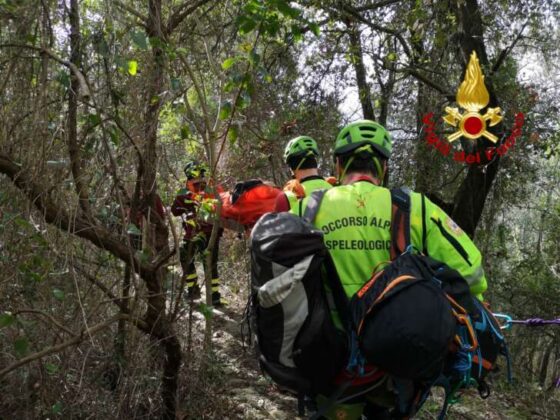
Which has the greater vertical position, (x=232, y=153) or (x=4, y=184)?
(x=232, y=153)

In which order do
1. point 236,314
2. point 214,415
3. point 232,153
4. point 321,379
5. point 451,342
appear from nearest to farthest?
point 451,342 < point 321,379 < point 214,415 < point 232,153 < point 236,314

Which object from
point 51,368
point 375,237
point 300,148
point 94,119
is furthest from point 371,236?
point 300,148

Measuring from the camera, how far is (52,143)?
8.71ft

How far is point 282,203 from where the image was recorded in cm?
309

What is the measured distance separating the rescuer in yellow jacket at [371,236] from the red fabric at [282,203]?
1.61 ft

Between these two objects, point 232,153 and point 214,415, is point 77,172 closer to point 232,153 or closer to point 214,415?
point 214,415

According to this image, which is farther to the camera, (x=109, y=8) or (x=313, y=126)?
(x=313, y=126)

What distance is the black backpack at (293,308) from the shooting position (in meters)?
2.16

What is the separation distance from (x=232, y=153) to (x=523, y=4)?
500 centimetres

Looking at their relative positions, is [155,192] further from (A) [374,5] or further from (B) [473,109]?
(A) [374,5]

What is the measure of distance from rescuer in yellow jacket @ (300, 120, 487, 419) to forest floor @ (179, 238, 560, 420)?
1.11m

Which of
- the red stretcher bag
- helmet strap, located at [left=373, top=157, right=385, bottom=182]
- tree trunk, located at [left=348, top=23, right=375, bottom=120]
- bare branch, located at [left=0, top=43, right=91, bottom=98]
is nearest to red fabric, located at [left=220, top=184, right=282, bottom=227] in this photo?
the red stretcher bag

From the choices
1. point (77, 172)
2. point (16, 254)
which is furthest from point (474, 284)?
point (16, 254)

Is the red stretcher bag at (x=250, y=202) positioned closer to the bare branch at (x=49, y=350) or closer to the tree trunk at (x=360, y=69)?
the bare branch at (x=49, y=350)
